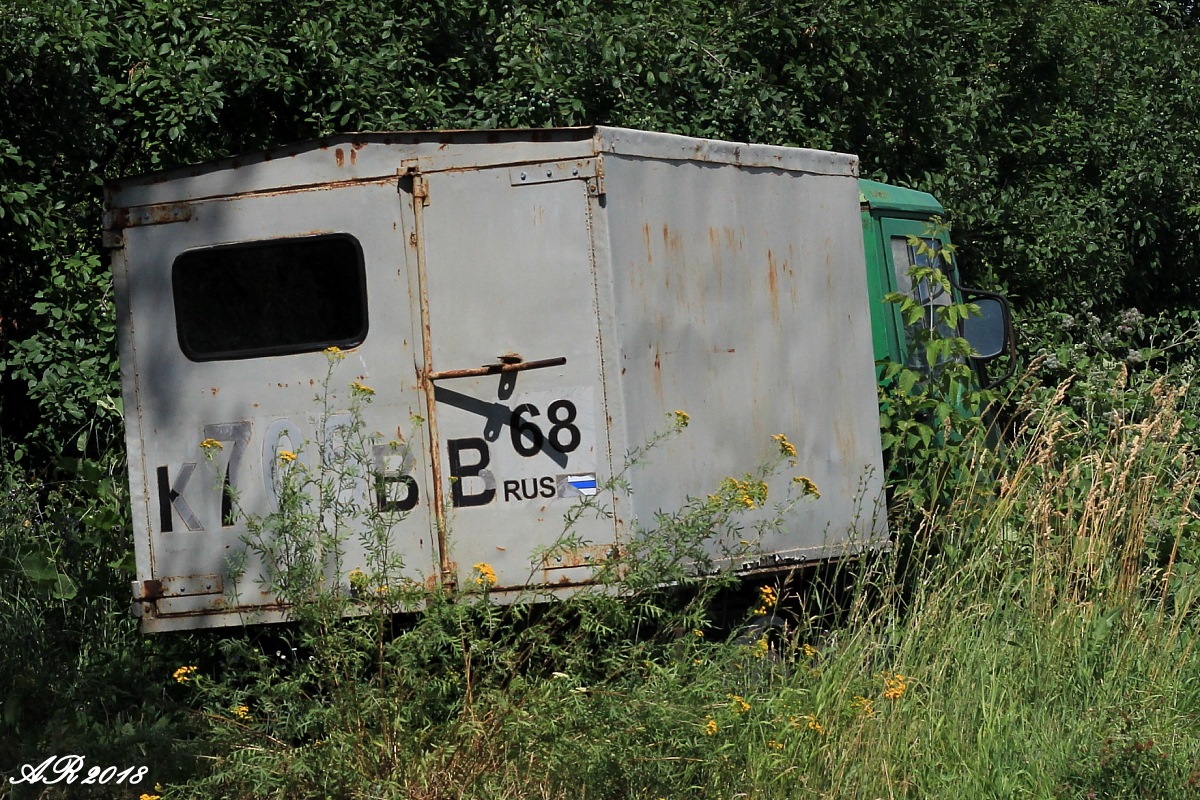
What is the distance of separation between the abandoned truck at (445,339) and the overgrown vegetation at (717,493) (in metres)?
0.39

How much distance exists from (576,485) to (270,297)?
1.39 meters

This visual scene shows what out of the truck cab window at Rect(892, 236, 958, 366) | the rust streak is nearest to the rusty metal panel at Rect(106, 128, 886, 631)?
the rust streak

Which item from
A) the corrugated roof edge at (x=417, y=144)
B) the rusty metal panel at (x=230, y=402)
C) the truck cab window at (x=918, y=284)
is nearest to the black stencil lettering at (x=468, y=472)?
the rusty metal panel at (x=230, y=402)

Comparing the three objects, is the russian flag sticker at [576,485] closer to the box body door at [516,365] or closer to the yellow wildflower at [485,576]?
the box body door at [516,365]

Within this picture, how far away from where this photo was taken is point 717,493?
17.9ft

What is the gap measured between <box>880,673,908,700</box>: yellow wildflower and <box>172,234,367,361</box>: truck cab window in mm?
2295

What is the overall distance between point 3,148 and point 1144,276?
32.0 ft

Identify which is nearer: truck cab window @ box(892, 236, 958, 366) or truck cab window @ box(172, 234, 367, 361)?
truck cab window @ box(172, 234, 367, 361)

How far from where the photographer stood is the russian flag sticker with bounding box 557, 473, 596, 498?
16.6 ft

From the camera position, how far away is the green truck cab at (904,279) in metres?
7.12

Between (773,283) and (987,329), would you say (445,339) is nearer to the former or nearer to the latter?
(773,283)

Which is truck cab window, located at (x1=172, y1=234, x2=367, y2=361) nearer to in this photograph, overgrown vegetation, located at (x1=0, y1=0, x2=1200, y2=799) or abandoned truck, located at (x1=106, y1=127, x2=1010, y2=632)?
abandoned truck, located at (x1=106, y1=127, x2=1010, y2=632)

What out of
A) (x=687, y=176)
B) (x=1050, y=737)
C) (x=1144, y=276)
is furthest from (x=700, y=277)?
(x=1144, y=276)

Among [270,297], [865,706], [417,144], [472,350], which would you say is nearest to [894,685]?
[865,706]
